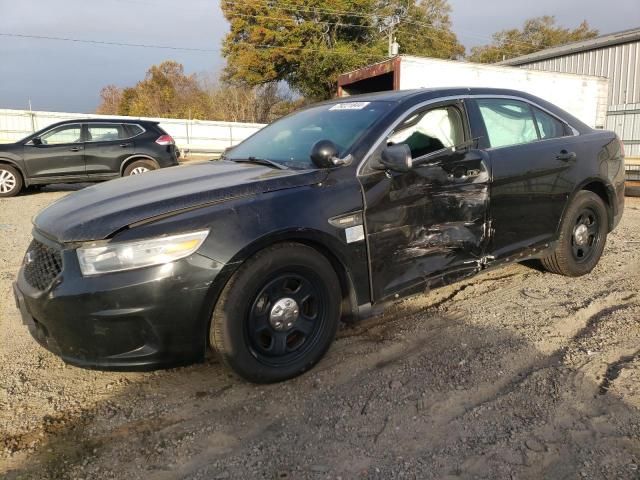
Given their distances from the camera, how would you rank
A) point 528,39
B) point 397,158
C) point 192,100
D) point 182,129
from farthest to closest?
point 528,39 < point 192,100 < point 182,129 < point 397,158

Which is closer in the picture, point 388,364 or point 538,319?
point 388,364

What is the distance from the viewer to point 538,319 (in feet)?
12.3

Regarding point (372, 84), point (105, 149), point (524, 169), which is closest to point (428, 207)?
point (524, 169)

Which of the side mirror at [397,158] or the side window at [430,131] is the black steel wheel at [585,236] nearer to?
the side window at [430,131]

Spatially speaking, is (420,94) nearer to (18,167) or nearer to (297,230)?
(297,230)

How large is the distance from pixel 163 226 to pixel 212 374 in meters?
1.03

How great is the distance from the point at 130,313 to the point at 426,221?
1901mm

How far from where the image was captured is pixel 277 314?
9.29 feet

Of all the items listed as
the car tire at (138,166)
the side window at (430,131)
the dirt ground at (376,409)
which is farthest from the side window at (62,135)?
the side window at (430,131)

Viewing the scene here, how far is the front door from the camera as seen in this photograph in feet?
10.4


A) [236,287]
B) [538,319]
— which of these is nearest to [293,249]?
[236,287]

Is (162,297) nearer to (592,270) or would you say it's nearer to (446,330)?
(446,330)

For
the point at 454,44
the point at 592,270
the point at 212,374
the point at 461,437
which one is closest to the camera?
the point at 461,437

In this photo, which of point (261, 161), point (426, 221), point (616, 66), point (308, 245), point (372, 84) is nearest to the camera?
point (308, 245)
